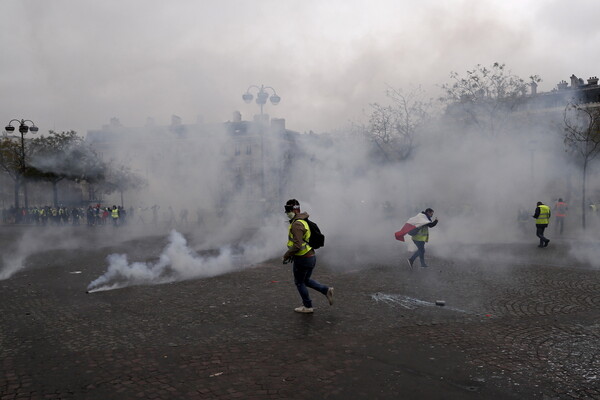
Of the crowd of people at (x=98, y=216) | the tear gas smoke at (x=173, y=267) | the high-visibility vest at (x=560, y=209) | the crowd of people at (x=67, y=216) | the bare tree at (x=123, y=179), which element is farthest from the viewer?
the crowd of people at (x=67, y=216)

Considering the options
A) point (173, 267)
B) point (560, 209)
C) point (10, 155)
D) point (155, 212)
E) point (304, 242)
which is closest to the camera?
point (304, 242)

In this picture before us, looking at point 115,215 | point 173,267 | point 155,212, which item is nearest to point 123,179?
point 155,212

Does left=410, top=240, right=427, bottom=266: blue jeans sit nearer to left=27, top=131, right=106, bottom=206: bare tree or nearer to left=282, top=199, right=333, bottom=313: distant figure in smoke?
left=282, top=199, right=333, bottom=313: distant figure in smoke

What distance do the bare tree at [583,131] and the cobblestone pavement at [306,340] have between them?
10.8 metres

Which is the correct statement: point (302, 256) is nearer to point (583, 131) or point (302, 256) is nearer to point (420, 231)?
point (420, 231)

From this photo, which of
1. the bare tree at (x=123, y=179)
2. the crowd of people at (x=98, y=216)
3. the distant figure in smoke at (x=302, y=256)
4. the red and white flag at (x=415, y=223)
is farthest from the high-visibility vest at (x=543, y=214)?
the bare tree at (x=123, y=179)

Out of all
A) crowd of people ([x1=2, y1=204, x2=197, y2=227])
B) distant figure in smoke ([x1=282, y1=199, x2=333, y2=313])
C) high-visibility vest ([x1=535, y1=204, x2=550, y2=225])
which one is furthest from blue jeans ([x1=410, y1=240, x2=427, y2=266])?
crowd of people ([x1=2, y1=204, x2=197, y2=227])

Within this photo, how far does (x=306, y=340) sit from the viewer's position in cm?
526

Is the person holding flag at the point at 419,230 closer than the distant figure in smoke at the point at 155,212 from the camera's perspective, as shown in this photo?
Yes

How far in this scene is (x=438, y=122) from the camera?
19.8 m

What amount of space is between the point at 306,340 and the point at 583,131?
17.7 meters

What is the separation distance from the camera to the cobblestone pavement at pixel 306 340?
397 cm

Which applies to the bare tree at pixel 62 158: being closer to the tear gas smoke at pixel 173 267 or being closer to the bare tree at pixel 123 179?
the bare tree at pixel 123 179

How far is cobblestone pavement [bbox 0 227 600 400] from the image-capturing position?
156 inches
